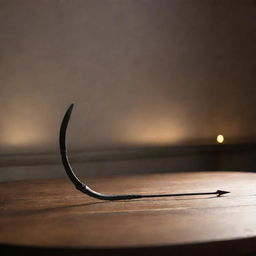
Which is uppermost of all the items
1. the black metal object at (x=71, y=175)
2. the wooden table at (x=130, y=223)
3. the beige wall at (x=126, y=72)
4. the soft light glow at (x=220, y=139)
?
the beige wall at (x=126, y=72)

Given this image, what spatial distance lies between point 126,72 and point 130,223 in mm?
1284

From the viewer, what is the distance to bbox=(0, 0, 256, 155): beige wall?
5.66 ft

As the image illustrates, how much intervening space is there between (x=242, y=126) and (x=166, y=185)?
3.38 ft

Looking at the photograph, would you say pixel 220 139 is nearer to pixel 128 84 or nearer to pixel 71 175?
pixel 128 84

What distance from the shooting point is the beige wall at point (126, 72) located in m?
1.72

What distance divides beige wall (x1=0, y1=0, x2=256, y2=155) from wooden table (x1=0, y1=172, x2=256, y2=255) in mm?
767

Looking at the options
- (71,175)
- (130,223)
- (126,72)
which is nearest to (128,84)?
(126,72)

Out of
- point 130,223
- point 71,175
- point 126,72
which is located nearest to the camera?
point 130,223

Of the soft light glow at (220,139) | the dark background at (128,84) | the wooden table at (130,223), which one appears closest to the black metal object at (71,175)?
the wooden table at (130,223)

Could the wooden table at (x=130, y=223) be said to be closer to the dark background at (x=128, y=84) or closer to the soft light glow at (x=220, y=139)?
the dark background at (x=128, y=84)

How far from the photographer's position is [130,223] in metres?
0.65

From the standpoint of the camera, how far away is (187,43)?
192 centimetres

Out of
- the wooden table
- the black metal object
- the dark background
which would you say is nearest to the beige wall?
the dark background

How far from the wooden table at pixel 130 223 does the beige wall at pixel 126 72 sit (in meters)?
0.77
